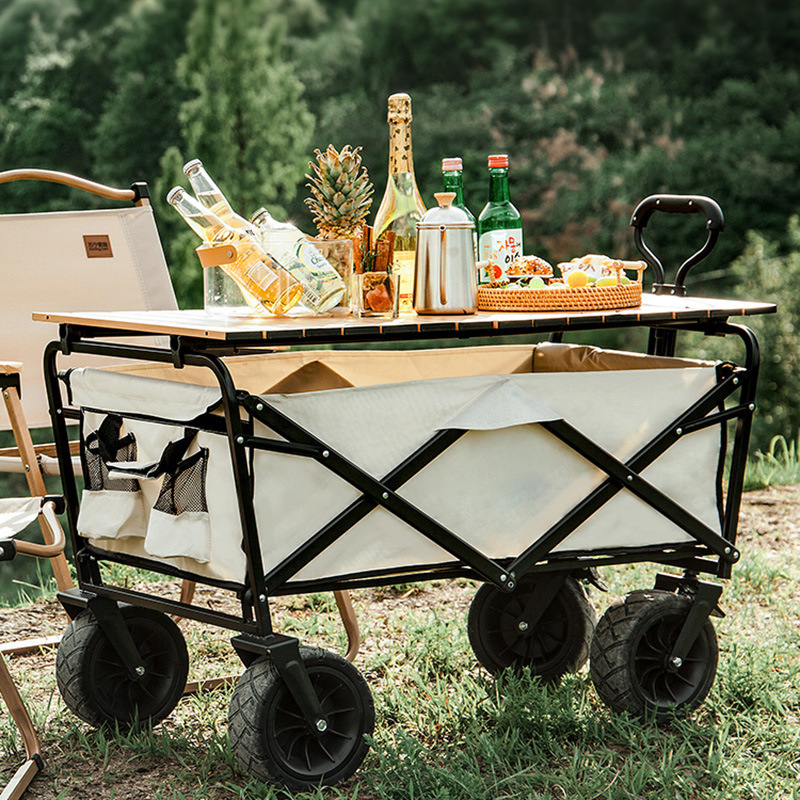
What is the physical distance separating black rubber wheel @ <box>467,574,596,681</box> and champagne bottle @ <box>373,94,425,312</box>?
2.31 feet

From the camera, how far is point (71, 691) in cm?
216

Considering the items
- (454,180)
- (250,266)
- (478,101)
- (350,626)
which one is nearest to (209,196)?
(250,266)

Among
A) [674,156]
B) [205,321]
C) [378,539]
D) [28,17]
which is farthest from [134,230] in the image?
[674,156]

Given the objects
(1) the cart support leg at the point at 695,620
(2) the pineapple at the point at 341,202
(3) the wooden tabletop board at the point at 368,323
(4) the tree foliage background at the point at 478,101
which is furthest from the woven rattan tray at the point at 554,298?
(4) the tree foliage background at the point at 478,101

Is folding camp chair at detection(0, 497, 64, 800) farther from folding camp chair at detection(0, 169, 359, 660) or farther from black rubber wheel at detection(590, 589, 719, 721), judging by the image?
black rubber wheel at detection(590, 589, 719, 721)

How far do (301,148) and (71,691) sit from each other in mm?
12152

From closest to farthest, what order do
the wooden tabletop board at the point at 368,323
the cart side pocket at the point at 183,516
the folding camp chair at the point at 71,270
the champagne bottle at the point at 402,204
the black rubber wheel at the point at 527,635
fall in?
the wooden tabletop board at the point at 368,323, the cart side pocket at the point at 183,516, the champagne bottle at the point at 402,204, the black rubber wheel at the point at 527,635, the folding camp chair at the point at 71,270

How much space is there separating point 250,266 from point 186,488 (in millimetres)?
368

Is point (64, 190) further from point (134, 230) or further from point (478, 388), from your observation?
point (478, 388)

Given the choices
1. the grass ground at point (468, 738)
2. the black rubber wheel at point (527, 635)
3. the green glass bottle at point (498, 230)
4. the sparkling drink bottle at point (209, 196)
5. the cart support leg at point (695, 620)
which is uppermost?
the sparkling drink bottle at point (209, 196)

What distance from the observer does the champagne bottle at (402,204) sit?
6.98 ft

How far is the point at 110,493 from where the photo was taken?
6.72 feet

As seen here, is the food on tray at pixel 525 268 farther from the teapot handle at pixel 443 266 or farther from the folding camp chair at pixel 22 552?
the folding camp chair at pixel 22 552

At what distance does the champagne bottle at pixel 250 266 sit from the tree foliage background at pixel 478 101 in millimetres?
11579
